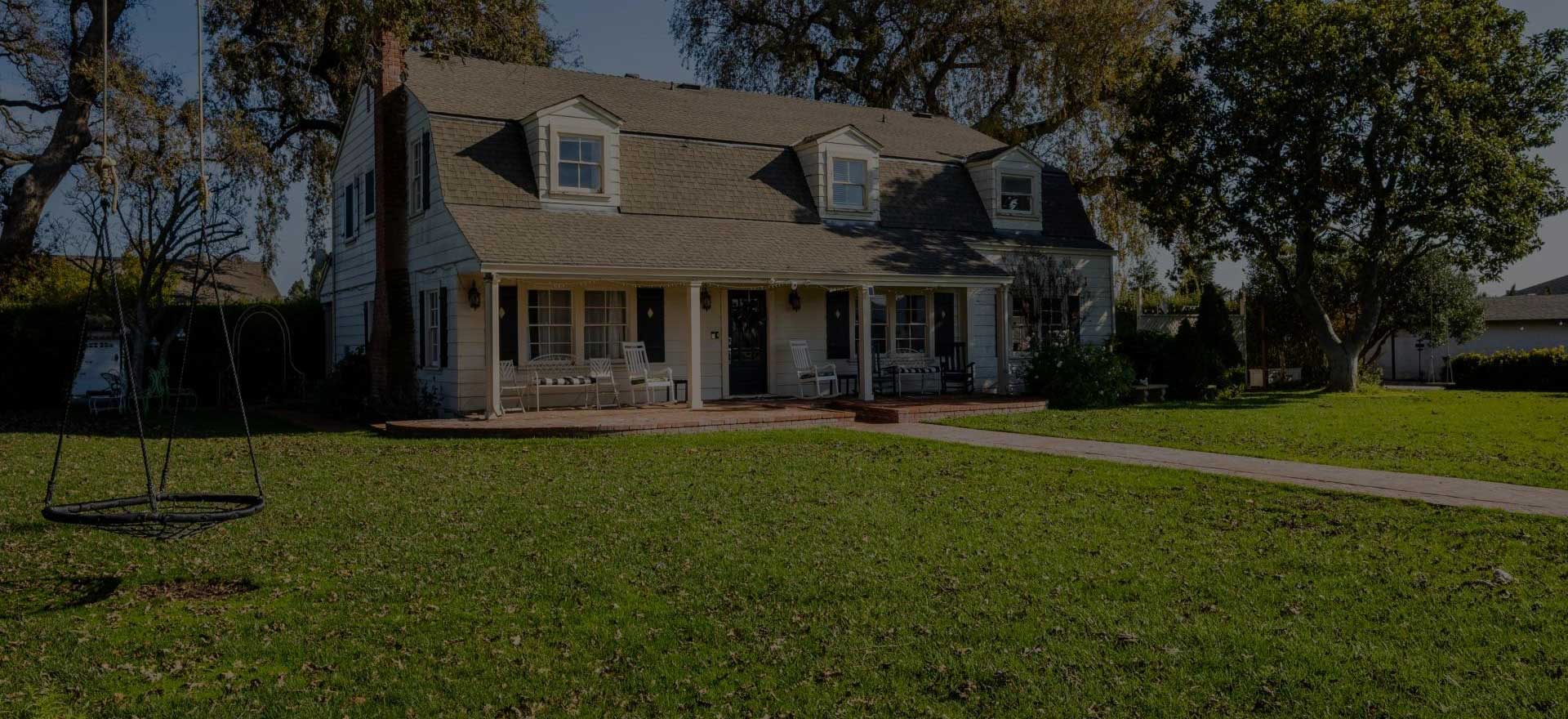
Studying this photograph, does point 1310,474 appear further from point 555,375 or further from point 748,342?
point 555,375

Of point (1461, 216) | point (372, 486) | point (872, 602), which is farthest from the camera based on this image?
point (1461, 216)

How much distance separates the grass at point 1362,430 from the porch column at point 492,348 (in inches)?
272

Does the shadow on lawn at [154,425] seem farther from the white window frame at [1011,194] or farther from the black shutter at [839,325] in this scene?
the white window frame at [1011,194]

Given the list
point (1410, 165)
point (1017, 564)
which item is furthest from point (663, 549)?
point (1410, 165)

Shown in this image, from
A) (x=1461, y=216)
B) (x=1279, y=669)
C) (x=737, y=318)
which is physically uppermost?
(x=1461, y=216)

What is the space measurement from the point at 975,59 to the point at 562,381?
17.5 m

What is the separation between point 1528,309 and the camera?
36656 millimetres

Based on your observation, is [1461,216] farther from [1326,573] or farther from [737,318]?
[1326,573]

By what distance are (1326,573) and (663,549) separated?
4.12 m

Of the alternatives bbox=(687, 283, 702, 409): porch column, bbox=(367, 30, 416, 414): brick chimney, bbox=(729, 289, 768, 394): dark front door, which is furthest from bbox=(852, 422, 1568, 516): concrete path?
bbox=(367, 30, 416, 414): brick chimney

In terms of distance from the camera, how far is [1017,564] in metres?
6.25

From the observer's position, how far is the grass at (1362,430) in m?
10.6

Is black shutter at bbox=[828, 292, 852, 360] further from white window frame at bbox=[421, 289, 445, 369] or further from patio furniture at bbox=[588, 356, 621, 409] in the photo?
white window frame at bbox=[421, 289, 445, 369]

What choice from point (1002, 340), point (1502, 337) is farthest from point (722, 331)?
point (1502, 337)
